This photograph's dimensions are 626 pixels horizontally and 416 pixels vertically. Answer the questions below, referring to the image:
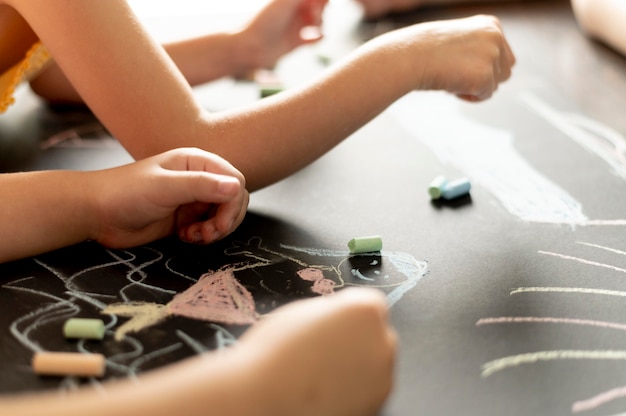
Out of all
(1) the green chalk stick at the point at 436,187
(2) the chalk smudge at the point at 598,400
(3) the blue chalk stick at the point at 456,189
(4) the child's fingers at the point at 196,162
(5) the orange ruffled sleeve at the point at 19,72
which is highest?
(5) the orange ruffled sleeve at the point at 19,72

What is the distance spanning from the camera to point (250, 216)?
2.99 ft

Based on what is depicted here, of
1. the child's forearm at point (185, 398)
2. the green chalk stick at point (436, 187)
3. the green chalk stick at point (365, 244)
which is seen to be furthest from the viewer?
the green chalk stick at point (436, 187)

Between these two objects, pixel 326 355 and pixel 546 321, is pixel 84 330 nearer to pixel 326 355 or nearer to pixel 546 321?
pixel 326 355

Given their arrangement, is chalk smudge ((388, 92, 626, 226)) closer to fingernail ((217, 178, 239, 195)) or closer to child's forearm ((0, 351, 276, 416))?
fingernail ((217, 178, 239, 195))

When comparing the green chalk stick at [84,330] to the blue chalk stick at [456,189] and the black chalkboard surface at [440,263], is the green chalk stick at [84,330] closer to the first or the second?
the black chalkboard surface at [440,263]

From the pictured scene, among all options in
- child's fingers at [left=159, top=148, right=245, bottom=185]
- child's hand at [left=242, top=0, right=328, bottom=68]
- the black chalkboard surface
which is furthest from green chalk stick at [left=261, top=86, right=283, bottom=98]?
child's fingers at [left=159, top=148, right=245, bottom=185]

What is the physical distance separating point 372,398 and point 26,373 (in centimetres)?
28

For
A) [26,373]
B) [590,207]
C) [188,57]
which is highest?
[188,57]

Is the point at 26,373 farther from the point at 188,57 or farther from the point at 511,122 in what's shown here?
the point at 511,122

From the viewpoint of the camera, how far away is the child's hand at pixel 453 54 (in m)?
0.90

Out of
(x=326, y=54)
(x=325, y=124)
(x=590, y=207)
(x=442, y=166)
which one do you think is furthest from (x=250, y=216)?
(x=326, y=54)

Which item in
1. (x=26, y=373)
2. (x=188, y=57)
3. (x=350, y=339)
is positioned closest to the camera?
(x=350, y=339)

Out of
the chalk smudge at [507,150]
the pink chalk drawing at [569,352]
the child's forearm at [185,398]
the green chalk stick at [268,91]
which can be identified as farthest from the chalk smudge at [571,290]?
the green chalk stick at [268,91]

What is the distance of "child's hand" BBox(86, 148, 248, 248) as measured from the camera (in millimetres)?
769
